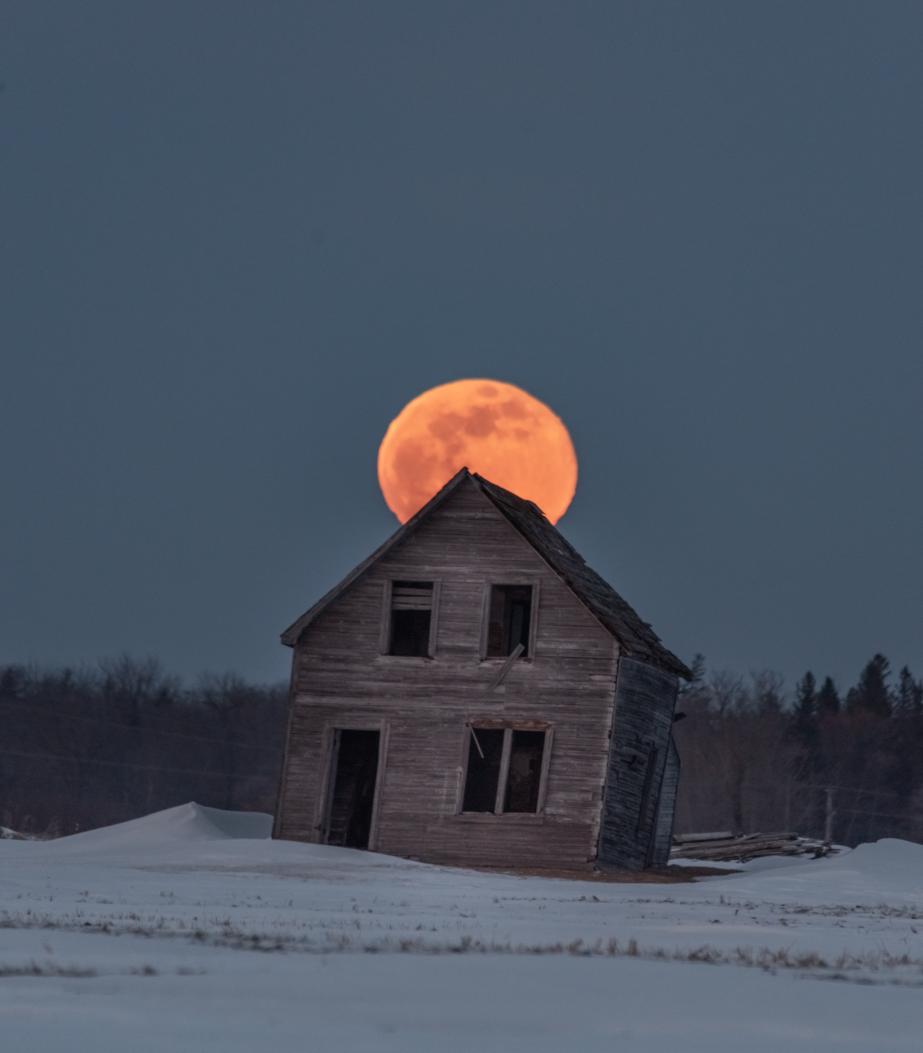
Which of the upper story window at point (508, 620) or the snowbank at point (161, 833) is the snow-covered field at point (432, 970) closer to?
the snowbank at point (161, 833)

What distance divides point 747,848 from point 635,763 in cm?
1231

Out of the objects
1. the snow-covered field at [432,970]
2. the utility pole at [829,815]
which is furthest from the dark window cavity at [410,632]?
the utility pole at [829,815]

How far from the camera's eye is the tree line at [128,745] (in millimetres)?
96062

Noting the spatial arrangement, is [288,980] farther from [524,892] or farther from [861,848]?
[861,848]

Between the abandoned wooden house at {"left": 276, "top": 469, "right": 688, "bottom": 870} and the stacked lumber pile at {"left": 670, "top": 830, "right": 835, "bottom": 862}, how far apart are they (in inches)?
437

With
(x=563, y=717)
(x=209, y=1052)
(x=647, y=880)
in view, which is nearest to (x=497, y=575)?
(x=563, y=717)

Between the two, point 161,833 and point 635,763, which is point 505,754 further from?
point 161,833

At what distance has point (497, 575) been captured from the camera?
33375 millimetres

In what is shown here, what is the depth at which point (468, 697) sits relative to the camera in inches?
1303

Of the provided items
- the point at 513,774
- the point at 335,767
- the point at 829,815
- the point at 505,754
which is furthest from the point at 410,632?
the point at 829,815

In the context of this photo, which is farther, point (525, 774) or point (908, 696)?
point (908, 696)

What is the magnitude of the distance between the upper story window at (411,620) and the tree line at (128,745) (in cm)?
5123

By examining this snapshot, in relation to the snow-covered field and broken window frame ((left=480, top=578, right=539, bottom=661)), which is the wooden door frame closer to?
broken window frame ((left=480, top=578, right=539, bottom=661))

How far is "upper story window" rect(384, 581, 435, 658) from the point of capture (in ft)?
111
